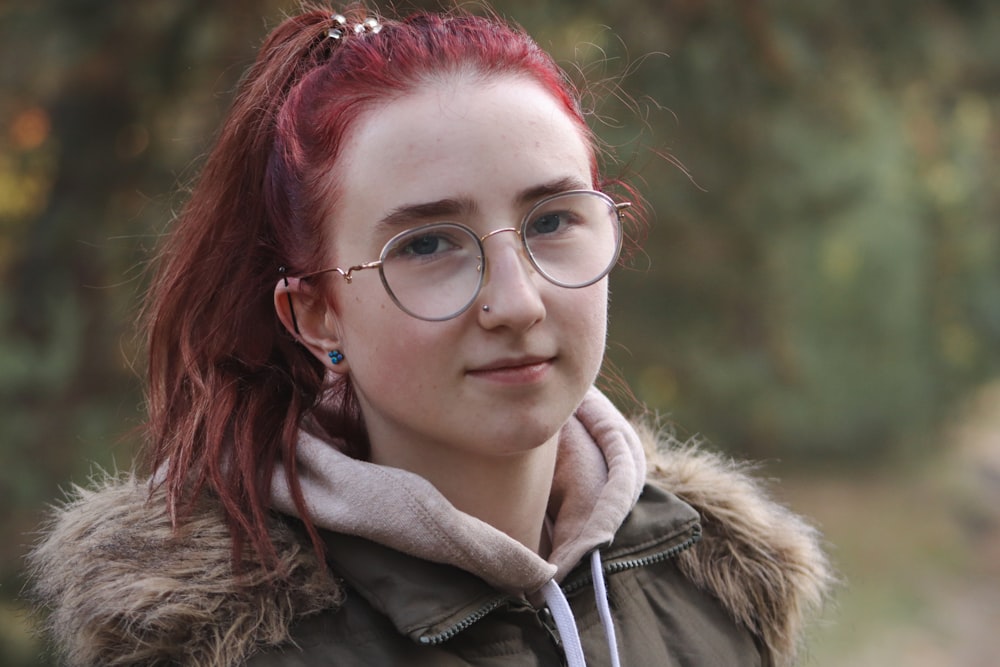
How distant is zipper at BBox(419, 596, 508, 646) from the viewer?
137 centimetres

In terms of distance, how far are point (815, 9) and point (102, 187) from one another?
225 centimetres

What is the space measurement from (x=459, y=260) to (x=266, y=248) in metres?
0.35

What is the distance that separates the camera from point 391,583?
4.64 ft

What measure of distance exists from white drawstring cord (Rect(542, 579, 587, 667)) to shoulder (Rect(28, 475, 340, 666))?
287 millimetres

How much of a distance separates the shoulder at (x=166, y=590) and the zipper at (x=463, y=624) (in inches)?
5.4

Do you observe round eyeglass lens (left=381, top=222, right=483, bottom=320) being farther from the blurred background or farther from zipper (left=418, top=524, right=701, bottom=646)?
the blurred background

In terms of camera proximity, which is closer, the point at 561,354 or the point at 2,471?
the point at 561,354

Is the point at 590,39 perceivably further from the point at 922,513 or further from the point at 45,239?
the point at 922,513

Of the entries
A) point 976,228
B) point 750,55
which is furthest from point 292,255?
point 976,228

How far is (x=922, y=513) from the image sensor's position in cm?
576

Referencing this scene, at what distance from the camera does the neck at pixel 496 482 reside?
1516 millimetres

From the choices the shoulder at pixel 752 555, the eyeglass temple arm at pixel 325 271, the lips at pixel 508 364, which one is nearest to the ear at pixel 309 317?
the eyeglass temple arm at pixel 325 271

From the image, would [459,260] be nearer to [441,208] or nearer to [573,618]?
[441,208]

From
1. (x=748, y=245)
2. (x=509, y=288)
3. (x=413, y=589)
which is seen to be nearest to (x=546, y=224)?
(x=509, y=288)
